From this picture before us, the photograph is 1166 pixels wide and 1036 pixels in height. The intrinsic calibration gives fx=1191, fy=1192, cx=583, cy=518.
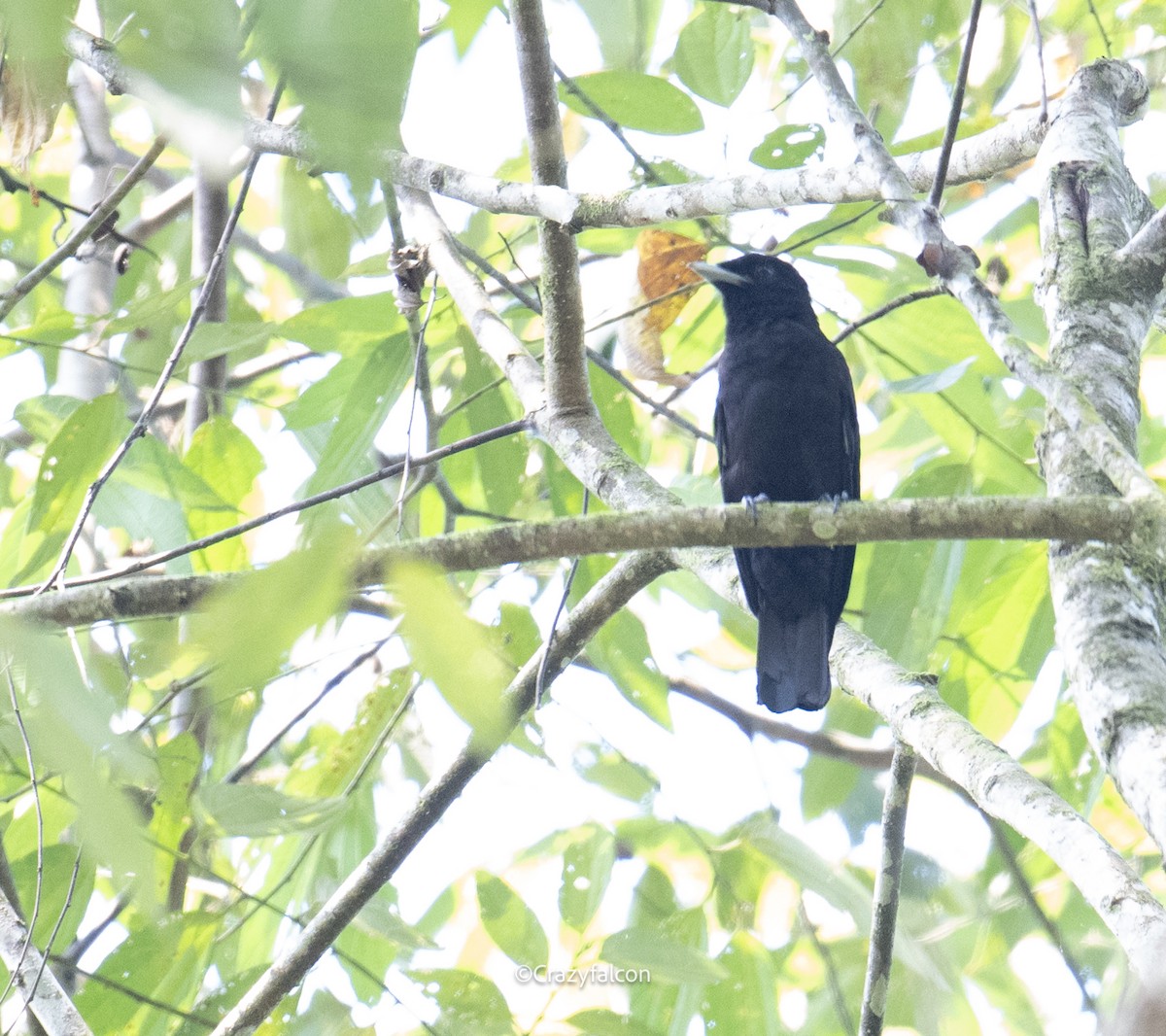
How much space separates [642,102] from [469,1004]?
96.1 inches

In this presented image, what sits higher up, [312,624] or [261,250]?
[261,250]

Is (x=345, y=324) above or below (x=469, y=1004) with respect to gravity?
above

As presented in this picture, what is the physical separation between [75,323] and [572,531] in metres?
2.43

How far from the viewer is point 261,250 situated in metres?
6.37

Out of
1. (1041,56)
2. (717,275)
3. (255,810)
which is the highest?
(717,275)

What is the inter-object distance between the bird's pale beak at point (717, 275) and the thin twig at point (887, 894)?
1925 mm

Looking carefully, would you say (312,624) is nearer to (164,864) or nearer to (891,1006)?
(164,864)

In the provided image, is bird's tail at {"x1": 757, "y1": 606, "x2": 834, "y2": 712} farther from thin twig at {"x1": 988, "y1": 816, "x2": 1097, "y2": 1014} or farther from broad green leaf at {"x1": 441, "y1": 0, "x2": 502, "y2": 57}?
broad green leaf at {"x1": 441, "y1": 0, "x2": 502, "y2": 57}

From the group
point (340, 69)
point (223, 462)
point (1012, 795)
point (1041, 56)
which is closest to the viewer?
point (340, 69)

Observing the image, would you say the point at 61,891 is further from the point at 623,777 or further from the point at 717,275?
the point at 717,275

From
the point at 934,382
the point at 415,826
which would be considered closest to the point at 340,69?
the point at 934,382

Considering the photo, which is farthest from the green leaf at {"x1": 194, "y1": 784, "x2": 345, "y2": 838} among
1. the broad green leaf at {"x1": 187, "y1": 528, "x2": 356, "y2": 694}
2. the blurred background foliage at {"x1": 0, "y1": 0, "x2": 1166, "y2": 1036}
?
the broad green leaf at {"x1": 187, "y1": 528, "x2": 356, "y2": 694}

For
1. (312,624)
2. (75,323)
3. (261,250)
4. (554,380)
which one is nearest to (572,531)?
(312,624)

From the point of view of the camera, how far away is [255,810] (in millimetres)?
2848
